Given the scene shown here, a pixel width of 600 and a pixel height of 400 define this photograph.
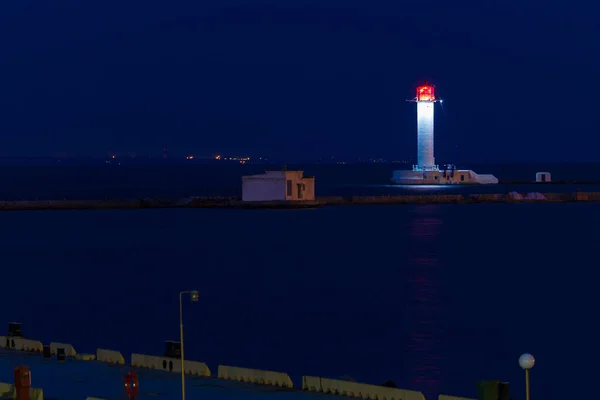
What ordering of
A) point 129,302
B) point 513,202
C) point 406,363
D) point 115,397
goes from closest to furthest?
point 115,397
point 406,363
point 129,302
point 513,202

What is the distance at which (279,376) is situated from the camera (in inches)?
570

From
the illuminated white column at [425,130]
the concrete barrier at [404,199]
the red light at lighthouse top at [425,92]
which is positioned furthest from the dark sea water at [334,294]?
the red light at lighthouse top at [425,92]

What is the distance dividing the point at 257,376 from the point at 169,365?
4.99 ft

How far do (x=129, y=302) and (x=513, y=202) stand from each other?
51087 millimetres

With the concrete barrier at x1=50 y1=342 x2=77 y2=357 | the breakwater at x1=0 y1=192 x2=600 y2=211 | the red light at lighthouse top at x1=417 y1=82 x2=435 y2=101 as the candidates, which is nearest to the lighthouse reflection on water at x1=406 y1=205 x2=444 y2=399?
the concrete barrier at x1=50 y1=342 x2=77 y2=357

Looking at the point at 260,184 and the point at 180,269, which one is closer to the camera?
the point at 180,269

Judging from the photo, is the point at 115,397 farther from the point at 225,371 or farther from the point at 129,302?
the point at 129,302

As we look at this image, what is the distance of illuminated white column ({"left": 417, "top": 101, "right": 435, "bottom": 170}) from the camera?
8069 cm

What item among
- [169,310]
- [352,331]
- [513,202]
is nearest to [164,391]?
[352,331]

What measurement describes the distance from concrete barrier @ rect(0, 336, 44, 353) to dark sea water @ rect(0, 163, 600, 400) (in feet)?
11.4

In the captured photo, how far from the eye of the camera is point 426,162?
84.9m

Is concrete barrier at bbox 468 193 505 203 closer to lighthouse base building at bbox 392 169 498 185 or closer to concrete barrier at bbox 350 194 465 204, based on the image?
concrete barrier at bbox 350 194 465 204

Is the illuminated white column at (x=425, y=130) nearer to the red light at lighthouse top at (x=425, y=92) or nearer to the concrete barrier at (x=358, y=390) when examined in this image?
the red light at lighthouse top at (x=425, y=92)

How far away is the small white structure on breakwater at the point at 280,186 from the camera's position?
6000 centimetres
